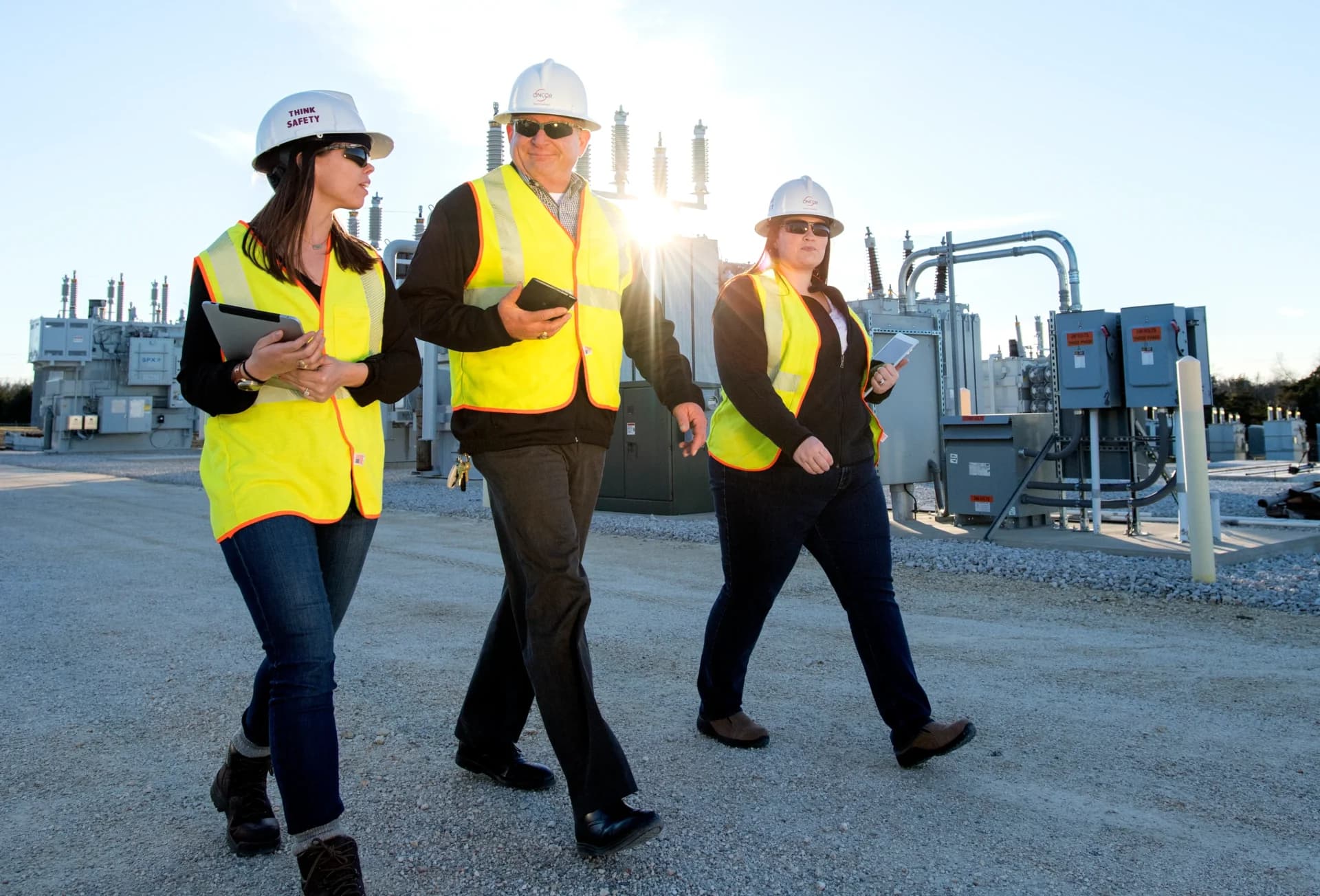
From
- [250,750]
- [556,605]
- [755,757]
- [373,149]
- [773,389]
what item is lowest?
[755,757]

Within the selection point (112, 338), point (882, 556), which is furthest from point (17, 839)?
point (112, 338)

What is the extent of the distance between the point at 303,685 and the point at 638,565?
20.3ft

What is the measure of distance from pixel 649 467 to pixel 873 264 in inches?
1055

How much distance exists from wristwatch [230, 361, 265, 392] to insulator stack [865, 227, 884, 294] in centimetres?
3452

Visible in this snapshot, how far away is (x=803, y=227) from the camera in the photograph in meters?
3.46

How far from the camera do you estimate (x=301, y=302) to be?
2424 millimetres

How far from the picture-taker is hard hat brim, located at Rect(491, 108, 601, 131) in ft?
8.82

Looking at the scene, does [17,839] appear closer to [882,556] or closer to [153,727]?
[153,727]

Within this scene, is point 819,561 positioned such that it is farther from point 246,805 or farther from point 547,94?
point 246,805

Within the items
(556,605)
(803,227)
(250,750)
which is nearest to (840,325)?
(803,227)

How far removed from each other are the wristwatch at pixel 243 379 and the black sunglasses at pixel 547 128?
1.05m

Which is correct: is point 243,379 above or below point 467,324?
below

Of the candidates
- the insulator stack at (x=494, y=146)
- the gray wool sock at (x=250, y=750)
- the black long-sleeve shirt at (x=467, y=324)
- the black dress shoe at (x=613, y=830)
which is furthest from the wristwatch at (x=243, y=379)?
the insulator stack at (x=494, y=146)

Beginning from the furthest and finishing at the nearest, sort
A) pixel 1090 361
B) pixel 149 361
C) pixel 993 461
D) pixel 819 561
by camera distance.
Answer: pixel 149 361 → pixel 993 461 → pixel 1090 361 → pixel 819 561
